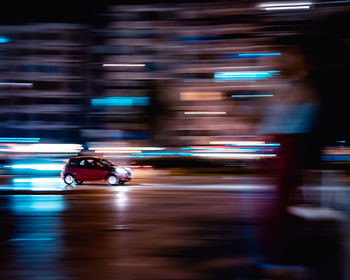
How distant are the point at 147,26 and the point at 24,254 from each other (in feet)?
228

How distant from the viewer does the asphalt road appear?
6.98 meters

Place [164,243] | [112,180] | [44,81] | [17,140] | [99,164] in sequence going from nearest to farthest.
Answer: [164,243]
[112,180]
[99,164]
[17,140]
[44,81]

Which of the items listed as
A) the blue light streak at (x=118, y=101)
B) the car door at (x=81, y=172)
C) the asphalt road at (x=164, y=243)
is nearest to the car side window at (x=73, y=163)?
the car door at (x=81, y=172)

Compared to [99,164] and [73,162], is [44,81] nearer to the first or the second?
[73,162]

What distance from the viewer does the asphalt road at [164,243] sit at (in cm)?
698

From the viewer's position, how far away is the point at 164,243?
906 centimetres

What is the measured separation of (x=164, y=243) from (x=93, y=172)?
16.5 metres

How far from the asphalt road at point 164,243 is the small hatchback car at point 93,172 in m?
9.34

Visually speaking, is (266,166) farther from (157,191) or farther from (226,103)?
(226,103)

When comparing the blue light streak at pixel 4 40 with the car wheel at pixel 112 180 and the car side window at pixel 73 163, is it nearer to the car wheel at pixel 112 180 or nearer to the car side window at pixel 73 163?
the car side window at pixel 73 163

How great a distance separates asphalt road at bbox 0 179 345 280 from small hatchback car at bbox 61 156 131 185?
934 cm

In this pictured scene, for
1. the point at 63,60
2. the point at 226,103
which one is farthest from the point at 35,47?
the point at 226,103

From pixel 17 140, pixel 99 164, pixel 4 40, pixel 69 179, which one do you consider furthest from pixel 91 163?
pixel 4 40

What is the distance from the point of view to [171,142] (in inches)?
2537
